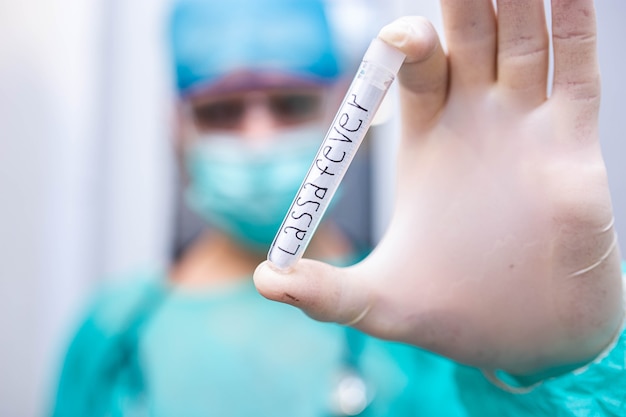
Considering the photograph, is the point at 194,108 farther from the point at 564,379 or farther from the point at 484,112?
the point at 564,379

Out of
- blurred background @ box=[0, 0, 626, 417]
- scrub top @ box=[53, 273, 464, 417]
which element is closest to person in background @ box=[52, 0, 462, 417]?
scrub top @ box=[53, 273, 464, 417]

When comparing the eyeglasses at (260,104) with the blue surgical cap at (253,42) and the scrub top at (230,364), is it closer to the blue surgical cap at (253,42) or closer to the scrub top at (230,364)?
the blue surgical cap at (253,42)

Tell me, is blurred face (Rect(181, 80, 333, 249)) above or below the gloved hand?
below

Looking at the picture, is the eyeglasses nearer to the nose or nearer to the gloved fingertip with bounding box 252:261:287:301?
the nose

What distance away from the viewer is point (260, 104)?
36.3 inches

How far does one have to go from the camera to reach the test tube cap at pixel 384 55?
418 millimetres

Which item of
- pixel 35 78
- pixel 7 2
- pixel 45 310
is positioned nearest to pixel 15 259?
pixel 45 310

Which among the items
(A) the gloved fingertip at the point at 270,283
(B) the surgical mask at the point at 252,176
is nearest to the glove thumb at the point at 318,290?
(A) the gloved fingertip at the point at 270,283

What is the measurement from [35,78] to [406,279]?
1.24 m

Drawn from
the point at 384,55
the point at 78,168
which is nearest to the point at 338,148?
the point at 384,55

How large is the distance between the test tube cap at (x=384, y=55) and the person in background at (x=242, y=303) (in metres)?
0.48

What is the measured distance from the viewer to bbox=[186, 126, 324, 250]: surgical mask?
2.91 ft

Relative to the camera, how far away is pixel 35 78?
4.38 ft

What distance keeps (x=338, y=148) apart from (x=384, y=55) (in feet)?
0.28
